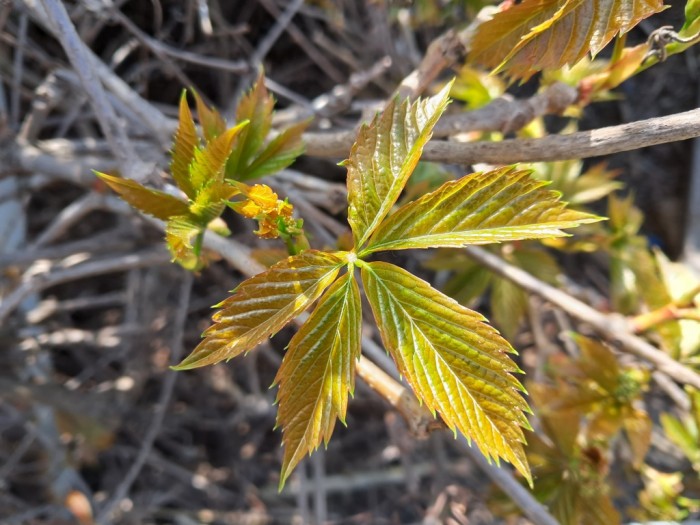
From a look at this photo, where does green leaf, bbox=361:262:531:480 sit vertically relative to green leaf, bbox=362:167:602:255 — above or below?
below

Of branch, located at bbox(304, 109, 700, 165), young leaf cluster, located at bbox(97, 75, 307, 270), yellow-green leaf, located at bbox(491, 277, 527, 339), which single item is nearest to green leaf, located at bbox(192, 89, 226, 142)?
young leaf cluster, located at bbox(97, 75, 307, 270)

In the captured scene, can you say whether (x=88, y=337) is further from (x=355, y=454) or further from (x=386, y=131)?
(x=386, y=131)

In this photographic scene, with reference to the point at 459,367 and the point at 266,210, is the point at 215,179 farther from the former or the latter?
the point at 459,367

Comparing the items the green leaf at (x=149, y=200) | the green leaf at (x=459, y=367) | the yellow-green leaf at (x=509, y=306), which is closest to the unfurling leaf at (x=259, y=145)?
the green leaf at (x=149, y=200)

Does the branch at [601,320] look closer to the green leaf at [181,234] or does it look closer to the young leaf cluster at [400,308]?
the young leaf cluster at [400,308]

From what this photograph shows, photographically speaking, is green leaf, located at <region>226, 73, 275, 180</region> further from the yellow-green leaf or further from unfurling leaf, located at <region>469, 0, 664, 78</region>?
the yellow-green leaf

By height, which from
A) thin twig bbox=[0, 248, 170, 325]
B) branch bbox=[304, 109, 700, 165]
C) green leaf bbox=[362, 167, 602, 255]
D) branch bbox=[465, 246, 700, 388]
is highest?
branch bbox=[304, 109, 700, 165]
